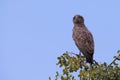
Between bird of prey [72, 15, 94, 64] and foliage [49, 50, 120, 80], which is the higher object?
bird of prey [72, 15, 94, 64]

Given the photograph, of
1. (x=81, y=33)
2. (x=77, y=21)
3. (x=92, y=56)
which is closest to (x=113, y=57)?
(x=92, y=56)

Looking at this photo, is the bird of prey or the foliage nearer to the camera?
the foliage

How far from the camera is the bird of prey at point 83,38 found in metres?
13.1

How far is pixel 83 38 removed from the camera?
46.1 ft

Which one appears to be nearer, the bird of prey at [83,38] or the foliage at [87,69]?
the foliage at [87,69]

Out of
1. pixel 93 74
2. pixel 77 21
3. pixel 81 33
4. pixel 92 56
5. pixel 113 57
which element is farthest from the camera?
pixel 77 21

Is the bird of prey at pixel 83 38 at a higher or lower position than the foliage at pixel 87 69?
higher

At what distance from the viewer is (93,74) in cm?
915

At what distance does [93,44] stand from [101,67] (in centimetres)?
418

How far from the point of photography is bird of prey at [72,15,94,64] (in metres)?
13.1

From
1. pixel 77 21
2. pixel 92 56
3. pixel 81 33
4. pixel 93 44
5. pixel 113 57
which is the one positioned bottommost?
pixel 113 57

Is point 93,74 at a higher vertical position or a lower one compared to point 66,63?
lower

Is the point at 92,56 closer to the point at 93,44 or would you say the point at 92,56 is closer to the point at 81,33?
the point at 93,44

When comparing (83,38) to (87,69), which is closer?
(87,69)
